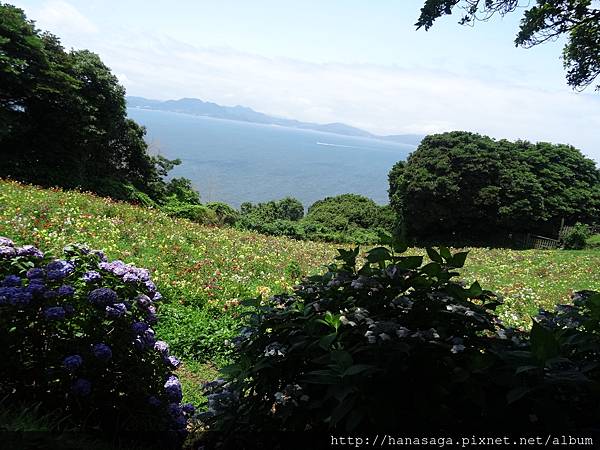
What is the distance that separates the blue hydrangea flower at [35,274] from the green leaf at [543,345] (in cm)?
344

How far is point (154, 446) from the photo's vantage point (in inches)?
127

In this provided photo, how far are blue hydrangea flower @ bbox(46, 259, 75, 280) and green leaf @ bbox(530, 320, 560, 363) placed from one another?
11.0ft

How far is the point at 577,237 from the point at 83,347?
31.0 meters

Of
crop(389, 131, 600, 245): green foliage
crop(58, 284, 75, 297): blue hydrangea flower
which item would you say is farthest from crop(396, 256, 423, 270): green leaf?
crop(389, 131, 600, 245): green foliage

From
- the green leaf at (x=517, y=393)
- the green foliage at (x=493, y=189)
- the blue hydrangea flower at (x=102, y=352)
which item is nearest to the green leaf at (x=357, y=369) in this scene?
the green leaf at (x=517, y=393)

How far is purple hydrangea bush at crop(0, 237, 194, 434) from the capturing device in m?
3.09

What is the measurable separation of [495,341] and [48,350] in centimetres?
311

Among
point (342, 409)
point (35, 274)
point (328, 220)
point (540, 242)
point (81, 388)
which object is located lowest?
point (328, 220)

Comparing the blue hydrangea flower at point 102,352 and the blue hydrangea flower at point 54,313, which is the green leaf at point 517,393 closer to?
the blue hydrangea flower at point 102,352

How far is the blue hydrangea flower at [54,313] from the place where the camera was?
3121 millimetres

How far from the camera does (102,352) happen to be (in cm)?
315

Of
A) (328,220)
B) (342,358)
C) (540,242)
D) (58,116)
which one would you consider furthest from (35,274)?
(328,220)

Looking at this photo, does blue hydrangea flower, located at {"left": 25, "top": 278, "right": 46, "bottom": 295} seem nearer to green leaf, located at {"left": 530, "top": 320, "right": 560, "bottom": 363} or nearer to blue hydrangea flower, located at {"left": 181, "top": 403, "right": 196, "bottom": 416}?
blue hydrangea flower, located at {"left": 181, "top": 403, "right": 196, "bottom": 416}

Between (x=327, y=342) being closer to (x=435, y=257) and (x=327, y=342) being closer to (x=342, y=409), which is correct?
(x=342, y=409)
